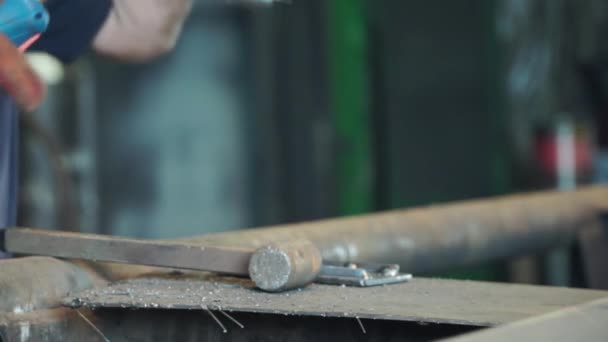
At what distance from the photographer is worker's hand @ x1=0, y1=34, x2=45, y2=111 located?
92 centimetres

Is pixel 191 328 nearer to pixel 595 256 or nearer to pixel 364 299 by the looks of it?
pixel 364 299

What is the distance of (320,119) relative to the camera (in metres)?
3.90

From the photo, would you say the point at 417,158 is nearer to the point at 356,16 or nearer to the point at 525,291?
the point at 356,16

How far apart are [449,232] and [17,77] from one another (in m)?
0.91

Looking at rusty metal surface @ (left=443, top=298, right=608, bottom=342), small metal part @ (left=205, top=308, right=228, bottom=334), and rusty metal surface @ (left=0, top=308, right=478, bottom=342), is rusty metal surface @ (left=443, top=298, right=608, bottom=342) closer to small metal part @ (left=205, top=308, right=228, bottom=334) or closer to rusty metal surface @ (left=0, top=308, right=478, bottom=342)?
rusty metal surface @ (left=0, top=308, right=478, bottom=342)

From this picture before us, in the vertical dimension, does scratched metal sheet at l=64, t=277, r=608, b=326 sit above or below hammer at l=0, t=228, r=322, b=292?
below

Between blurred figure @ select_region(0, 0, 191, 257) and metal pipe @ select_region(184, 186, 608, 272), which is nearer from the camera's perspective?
blurred figure @ select_region(0, 0, 191, 257)

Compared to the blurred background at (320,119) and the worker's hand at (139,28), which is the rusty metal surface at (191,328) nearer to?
the worker's hand at (139,28)

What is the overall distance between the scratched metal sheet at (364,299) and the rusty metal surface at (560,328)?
65 millimetres

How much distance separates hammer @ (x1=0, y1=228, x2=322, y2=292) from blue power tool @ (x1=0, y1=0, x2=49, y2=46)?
0.69 feet

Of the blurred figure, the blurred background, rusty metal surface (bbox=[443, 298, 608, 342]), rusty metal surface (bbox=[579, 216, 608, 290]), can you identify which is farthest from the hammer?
the blurred background

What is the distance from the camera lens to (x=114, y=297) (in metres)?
0.94

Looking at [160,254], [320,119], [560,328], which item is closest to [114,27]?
[160,254]

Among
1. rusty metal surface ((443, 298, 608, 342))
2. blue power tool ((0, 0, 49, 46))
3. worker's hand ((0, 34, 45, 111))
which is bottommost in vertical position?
rusty metal surface ((443, 298, 608, 342))
